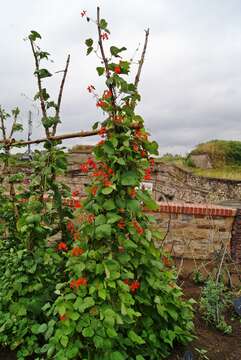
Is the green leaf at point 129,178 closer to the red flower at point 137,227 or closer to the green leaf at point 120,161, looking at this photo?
the green leaf at point 120,161

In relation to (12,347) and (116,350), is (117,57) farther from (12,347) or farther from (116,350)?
(12,347)

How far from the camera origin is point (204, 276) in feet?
14.7

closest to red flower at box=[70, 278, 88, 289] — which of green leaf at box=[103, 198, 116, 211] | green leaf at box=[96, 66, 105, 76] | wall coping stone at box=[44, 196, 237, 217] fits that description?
green leaf at box=[103, 198, 116, 211]

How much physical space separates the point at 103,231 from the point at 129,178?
1.20ft

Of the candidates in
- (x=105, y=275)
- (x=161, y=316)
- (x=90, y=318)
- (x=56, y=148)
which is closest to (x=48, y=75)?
(x=56, y=148)

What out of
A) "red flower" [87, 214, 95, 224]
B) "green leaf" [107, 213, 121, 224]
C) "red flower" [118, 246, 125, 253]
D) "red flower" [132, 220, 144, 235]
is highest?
"green leaf" [107, 213, 121, 224]

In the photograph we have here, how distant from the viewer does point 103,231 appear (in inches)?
81.3

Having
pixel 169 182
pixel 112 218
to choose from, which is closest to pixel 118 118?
pixel 112 218

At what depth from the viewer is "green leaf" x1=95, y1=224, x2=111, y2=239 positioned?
81.1 inches

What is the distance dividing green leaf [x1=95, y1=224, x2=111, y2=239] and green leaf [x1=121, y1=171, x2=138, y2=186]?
285 mm

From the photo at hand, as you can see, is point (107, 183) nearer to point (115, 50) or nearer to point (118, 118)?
point (118, 118)

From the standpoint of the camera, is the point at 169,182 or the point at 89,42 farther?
the point at 169,182

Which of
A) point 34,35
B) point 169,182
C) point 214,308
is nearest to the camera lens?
point 34,35

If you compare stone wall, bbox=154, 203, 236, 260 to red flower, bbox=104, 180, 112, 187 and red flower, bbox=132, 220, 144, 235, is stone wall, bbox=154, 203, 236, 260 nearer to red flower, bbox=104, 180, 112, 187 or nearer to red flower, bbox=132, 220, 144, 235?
red flower, bbox=132, 220, 144, 235
